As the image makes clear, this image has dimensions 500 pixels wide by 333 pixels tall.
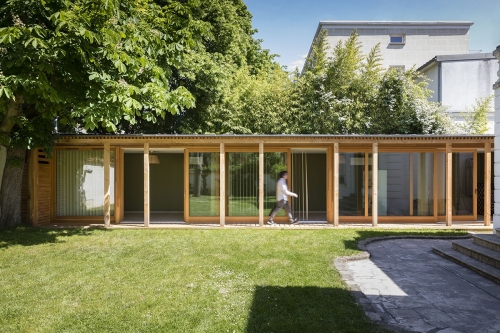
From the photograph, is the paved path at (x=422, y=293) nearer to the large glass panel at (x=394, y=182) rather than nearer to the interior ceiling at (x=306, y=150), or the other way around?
the large glass panel at (x=394, y=182)

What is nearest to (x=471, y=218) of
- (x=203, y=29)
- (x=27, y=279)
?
(x=203, y=29)

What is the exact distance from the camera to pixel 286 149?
1281 centimetres

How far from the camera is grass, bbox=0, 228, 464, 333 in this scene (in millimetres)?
4305

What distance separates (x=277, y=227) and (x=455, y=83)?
12818 millimetres

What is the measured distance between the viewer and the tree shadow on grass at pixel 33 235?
29.5 ft

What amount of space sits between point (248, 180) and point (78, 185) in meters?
5.76

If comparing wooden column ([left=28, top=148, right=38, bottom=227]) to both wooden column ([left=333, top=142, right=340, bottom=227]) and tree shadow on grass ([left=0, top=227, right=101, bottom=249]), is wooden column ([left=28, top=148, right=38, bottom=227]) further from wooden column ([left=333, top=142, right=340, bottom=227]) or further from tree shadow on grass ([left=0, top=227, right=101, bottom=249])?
wooden column ([left=333, top=142, right=340, bottom=227])

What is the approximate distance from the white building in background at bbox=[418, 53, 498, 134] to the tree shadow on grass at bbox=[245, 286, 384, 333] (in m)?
16.2

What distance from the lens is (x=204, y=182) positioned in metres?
12.5

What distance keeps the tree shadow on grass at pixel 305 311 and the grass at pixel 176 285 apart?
12mm

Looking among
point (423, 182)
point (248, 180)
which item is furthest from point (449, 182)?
point (248, 180)

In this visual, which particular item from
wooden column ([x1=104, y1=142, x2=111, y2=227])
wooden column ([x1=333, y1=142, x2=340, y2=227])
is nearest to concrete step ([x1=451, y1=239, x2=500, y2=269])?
wooden column ([x1=333, y1=142, x2=340, y2=227])

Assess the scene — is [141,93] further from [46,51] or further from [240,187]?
[240,187]

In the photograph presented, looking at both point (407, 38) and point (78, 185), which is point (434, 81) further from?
point (78, 185)
